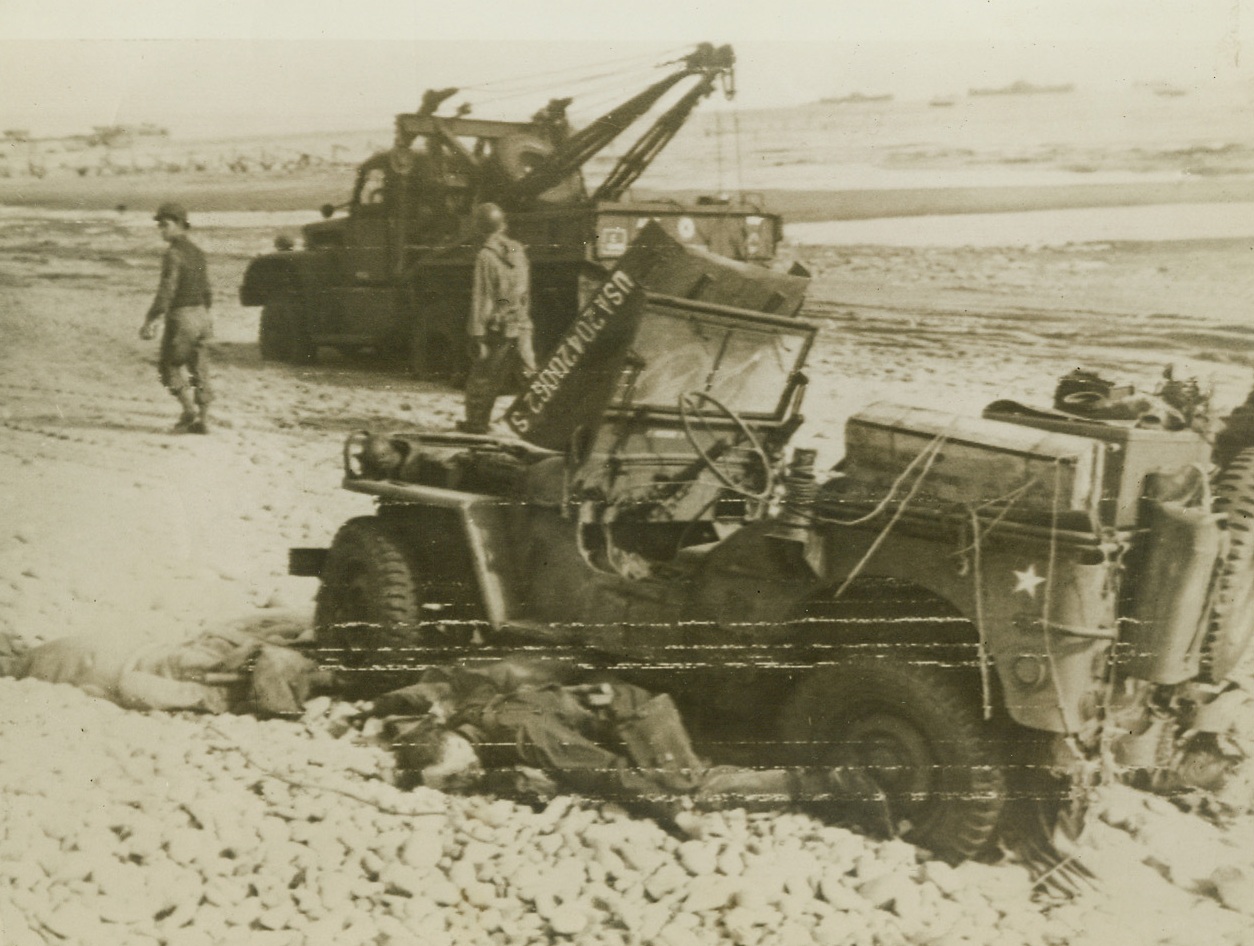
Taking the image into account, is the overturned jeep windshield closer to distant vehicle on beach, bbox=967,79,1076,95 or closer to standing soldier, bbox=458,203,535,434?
standing soldier, bbox=458,203,535,434

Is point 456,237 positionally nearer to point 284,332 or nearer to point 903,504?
point 284,332

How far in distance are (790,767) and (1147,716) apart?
0.92 metres

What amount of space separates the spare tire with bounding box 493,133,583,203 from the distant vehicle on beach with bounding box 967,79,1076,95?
4.15 ft

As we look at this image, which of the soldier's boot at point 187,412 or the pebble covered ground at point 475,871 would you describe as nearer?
the pebble covered ground at point 475,871

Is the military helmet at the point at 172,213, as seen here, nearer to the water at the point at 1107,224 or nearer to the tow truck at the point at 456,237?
the tow truck at the point at 456,237

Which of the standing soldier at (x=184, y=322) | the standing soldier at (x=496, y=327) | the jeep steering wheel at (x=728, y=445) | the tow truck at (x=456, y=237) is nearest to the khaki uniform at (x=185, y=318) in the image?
the standing soldier at (x=184, y=322)

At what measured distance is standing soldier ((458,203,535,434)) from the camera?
358 centimetres

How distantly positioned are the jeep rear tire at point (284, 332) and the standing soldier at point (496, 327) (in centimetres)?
50

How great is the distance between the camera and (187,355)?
3.39 meters

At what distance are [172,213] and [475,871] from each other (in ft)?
6.74

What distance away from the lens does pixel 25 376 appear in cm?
338

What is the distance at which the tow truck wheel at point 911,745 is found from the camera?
8.95ft

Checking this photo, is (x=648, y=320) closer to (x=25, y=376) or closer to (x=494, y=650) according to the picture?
(x=494, y=650)

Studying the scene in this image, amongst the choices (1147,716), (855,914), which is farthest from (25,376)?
(1147,716)
